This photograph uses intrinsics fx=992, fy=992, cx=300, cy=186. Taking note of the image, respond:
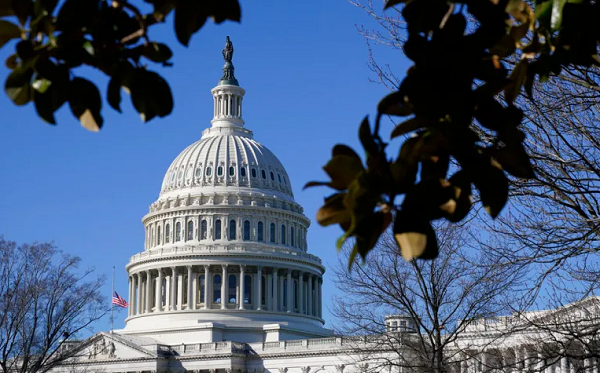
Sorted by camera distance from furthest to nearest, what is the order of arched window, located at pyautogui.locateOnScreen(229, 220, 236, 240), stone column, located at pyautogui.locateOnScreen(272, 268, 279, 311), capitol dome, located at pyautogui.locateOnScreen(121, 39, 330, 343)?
arched window, located at pyautogui.locateOnScreen(229, 220, 236, 240)
stone column, located at pyautogui.locateOnScreen(272, 268, 279, 311)
capitol dome, located at pyautogui.locateOnScreen(121, 39, 330, 343)

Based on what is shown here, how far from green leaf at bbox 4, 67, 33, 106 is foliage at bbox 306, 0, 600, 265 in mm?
1301

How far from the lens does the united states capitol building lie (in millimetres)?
97562

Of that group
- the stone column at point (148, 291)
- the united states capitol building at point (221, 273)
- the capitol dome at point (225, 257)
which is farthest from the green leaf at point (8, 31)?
the stone column at point (148, 291)

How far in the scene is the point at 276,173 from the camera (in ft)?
400

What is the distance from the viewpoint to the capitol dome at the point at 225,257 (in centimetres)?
10806

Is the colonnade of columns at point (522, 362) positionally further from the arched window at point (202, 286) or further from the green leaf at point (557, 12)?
the arched window at point (202, 286)

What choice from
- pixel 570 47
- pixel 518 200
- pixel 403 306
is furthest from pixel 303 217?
pixel 570 47

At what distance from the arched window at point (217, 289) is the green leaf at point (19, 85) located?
108 meters

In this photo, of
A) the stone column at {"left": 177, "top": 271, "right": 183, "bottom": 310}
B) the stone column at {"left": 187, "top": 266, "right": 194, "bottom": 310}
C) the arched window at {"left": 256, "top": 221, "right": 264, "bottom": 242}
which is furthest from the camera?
the arched window at {"left": 256, "top": 221, "right": 264, "bottom": 242}

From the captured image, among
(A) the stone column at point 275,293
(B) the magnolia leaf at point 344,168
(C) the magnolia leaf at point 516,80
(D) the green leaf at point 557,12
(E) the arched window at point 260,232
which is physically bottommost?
(B) the magnolia leaf at point 344,168

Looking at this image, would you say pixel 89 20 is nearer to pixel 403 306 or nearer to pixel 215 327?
pixel 403 306

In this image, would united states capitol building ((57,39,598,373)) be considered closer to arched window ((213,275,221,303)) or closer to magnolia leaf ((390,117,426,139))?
arched window ((213,275,221,303))

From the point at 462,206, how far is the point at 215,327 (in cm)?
10049

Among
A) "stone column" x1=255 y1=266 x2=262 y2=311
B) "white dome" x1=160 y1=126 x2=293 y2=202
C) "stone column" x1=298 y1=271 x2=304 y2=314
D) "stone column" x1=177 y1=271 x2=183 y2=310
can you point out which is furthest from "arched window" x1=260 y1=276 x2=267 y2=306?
"white dome" x1=160 y1=126 x2=293 y2=202
